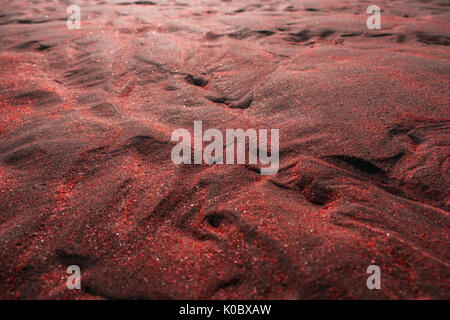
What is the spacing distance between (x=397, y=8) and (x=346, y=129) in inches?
116

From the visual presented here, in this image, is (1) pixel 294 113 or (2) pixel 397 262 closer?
(2) pixel 397 262

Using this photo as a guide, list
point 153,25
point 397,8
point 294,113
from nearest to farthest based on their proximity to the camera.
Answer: point 294,113 < point 153,25 < point 397,8

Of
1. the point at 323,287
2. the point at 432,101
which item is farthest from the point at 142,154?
the point at 432,101

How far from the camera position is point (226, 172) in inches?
51.4

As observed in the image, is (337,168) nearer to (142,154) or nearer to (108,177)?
(142,154)

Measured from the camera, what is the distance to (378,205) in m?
1.14

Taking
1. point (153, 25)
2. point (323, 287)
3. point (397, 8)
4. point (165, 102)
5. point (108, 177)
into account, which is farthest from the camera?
point (397, 8)

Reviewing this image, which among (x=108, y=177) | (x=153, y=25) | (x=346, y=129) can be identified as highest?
(x=153, y=25)

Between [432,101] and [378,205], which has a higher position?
[432,101]

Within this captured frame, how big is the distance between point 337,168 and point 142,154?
910 mm

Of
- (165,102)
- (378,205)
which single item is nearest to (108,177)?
(165,102)

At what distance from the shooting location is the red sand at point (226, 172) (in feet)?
3.08

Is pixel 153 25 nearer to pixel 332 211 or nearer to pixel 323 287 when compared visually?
pixel 332 211

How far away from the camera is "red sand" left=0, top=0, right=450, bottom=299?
938 mm
